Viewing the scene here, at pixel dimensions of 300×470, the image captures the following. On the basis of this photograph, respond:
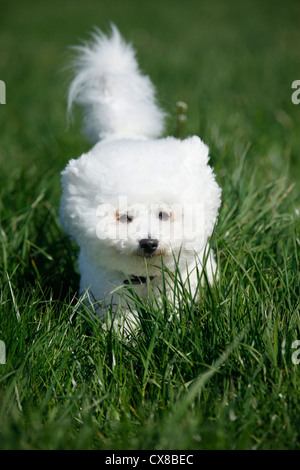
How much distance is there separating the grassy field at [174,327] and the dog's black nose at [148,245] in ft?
0.71

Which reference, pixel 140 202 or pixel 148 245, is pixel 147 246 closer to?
pixel 148 245

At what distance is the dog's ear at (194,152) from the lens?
7.29 ft

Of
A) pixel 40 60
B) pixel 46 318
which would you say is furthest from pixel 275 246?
pixel 40 60

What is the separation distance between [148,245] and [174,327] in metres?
0.32

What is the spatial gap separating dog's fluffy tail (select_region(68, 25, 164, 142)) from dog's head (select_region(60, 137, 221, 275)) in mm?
858

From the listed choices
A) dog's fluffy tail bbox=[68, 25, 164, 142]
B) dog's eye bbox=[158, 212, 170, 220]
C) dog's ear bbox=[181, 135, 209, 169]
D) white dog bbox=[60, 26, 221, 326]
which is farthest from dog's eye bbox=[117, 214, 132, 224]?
dog's fluffy tail bbox=[68, 25, 164, 142]

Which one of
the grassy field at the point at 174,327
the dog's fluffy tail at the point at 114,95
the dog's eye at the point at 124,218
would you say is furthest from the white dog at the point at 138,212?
the dog's fluffy tail at the point at 114,95

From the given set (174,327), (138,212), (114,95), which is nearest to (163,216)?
(138,212)

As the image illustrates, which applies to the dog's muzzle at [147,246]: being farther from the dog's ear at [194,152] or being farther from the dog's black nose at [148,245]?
the dog's ear at [194,152]

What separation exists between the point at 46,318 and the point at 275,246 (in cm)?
121

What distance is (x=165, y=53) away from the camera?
8273mm

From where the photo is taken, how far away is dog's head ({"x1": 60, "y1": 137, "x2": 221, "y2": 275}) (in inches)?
82.4

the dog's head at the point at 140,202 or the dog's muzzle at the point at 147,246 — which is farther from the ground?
the dog's head at the point at 140,202

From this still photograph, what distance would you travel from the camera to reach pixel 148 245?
2.07m
